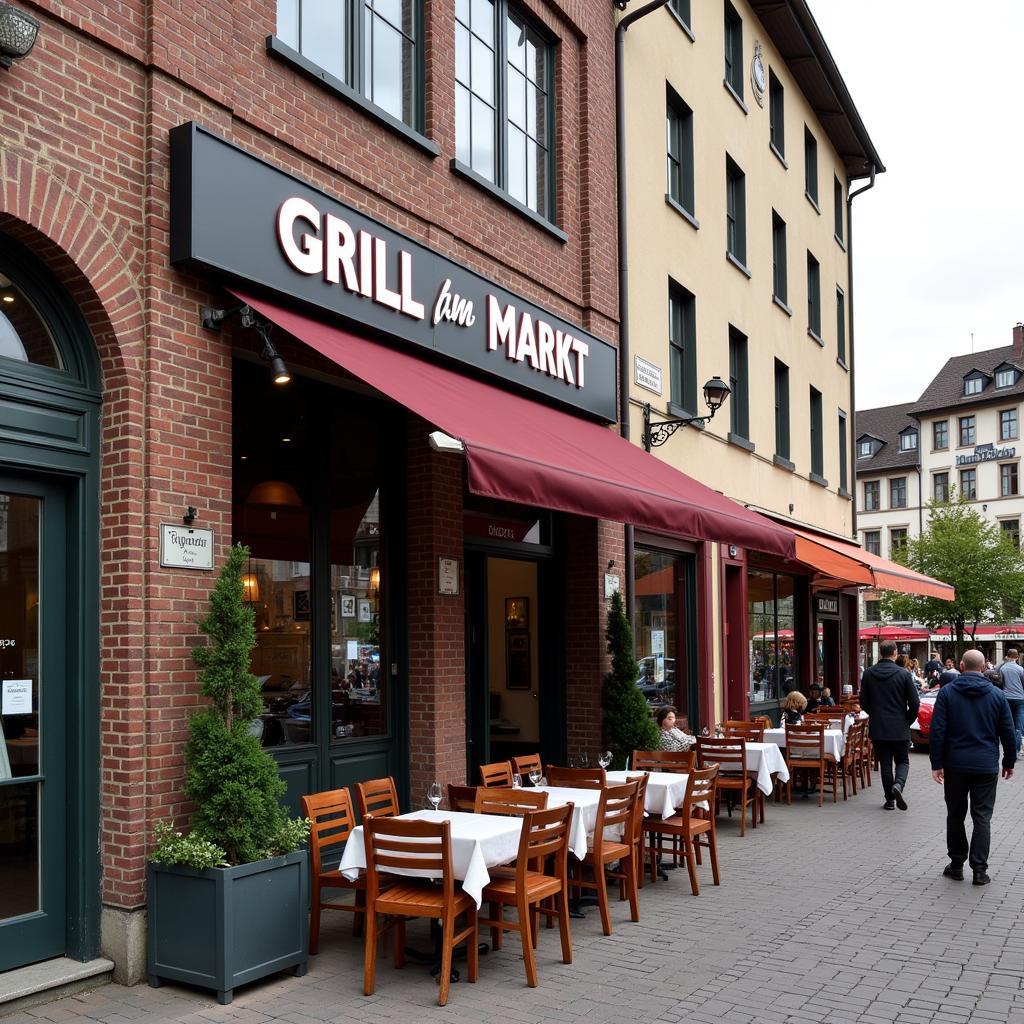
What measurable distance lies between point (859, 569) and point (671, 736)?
6.41 metres

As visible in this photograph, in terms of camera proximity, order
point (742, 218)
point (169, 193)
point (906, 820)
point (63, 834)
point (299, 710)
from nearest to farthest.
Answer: point (63, 834) < point (169, 193) < point (299, 710) < point (906, 820) < point (742, 218)

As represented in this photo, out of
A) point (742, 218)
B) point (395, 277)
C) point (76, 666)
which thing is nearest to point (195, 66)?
point (395, 277)

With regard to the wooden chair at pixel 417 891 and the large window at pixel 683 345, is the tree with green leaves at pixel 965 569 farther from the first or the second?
the wooden chair at pixel 417 891

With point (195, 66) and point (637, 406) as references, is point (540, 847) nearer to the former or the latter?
point (195, 66)

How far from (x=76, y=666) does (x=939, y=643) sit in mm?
60662

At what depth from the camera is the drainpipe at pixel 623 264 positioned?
40.2 feet

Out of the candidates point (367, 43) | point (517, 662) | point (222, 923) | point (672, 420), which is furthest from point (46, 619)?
point (672, 420)

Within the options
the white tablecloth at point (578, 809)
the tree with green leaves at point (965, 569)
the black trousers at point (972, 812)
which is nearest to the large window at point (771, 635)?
the black trousers at point (972, 812)

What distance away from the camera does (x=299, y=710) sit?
8.06 m

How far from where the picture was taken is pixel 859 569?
53.4ft

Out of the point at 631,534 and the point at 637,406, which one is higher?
the point at 637,406

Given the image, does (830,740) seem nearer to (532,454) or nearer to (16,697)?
(532,454)

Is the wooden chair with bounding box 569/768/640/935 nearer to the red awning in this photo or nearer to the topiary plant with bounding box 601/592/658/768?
the red awning

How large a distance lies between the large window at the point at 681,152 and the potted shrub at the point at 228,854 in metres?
10.6
